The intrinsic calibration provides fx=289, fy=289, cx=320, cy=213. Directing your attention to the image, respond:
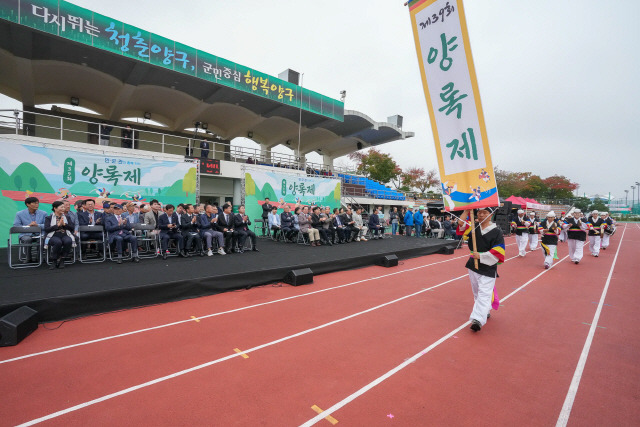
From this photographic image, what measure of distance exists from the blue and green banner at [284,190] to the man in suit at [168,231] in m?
4.68

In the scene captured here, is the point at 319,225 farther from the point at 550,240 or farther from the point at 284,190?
the point at 550,240

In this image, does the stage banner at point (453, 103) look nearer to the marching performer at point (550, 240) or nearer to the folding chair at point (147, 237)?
the folding chair at point (147, 237)

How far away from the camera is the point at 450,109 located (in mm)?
3699

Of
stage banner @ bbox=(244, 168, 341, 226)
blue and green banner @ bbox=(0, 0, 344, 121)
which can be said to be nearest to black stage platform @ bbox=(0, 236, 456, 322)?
stage banner @ bbox=(244, 168, 341, 226)

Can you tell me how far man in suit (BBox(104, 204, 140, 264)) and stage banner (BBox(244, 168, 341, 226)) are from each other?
5.53 metres

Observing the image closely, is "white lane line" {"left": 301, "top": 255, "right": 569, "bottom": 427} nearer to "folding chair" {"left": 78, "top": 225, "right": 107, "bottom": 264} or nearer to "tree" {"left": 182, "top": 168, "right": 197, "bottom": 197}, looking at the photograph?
"folding chair" {"left": 78, "top": 225, "right": 107, "bottom": 264}

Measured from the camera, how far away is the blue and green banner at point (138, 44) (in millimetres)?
9462

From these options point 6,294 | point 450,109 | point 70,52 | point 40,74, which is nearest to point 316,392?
point 450,109

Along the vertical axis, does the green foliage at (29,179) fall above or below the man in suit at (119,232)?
above

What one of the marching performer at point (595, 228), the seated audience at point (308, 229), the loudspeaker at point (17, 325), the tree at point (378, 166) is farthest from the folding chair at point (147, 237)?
the tree at point (378, 166)

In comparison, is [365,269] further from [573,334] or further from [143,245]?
[143,245]

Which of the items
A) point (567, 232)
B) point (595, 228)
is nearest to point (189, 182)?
point (567, 232)

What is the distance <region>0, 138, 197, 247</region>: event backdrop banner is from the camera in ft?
24.7

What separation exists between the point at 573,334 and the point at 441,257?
6568 mm
